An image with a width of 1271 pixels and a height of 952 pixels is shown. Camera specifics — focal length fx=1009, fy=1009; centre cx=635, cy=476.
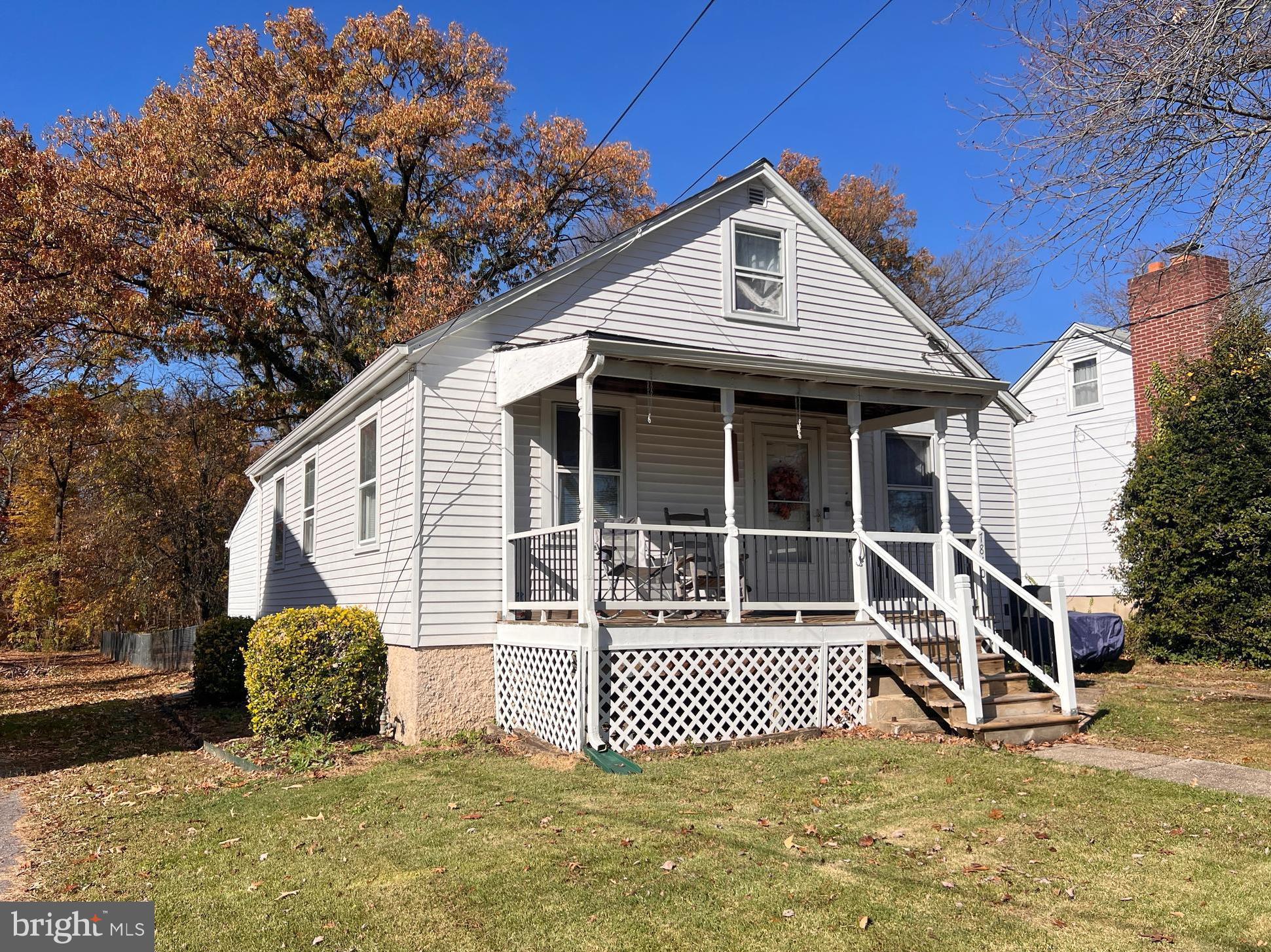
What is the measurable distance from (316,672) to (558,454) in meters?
3.39

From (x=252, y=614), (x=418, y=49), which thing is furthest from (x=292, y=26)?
(x=252, y=614)

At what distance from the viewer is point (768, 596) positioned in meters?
11.5

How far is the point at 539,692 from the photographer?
31.5 feet

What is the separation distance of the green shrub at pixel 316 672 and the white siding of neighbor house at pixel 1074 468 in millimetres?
13380

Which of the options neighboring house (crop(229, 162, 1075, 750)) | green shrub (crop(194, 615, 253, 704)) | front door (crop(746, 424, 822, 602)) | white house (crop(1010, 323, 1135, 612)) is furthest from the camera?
white house (crop(1010, 323, 1135, 612))

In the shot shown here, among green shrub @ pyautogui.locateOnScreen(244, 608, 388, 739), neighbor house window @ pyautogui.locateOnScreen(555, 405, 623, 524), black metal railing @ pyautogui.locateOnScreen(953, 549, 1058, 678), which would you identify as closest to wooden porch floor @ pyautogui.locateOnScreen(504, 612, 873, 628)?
neighbor house window @ pyautogui.locateOnScreen(555, 405, 623, 524)

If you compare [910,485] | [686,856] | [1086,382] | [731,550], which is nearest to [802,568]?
[910,485]

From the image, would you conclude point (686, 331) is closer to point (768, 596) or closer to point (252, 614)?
point (768, 596)

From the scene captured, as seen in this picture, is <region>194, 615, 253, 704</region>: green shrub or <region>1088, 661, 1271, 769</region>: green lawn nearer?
<region>1088, 661, 1271, 769</region>: green lawn

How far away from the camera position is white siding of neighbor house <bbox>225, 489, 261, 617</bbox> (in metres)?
19.1

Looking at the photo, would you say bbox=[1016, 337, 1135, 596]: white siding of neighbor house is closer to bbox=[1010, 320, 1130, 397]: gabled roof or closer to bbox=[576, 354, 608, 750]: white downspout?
bbox=[1010, 320, 1130, 397]: gabled roof

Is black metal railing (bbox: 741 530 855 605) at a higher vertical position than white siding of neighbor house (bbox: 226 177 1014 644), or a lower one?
lower

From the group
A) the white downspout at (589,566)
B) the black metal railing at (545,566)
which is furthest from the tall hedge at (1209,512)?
the black metal railing at (545,566)

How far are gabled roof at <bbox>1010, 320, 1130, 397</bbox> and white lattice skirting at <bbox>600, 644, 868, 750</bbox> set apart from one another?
9973 millimetres
